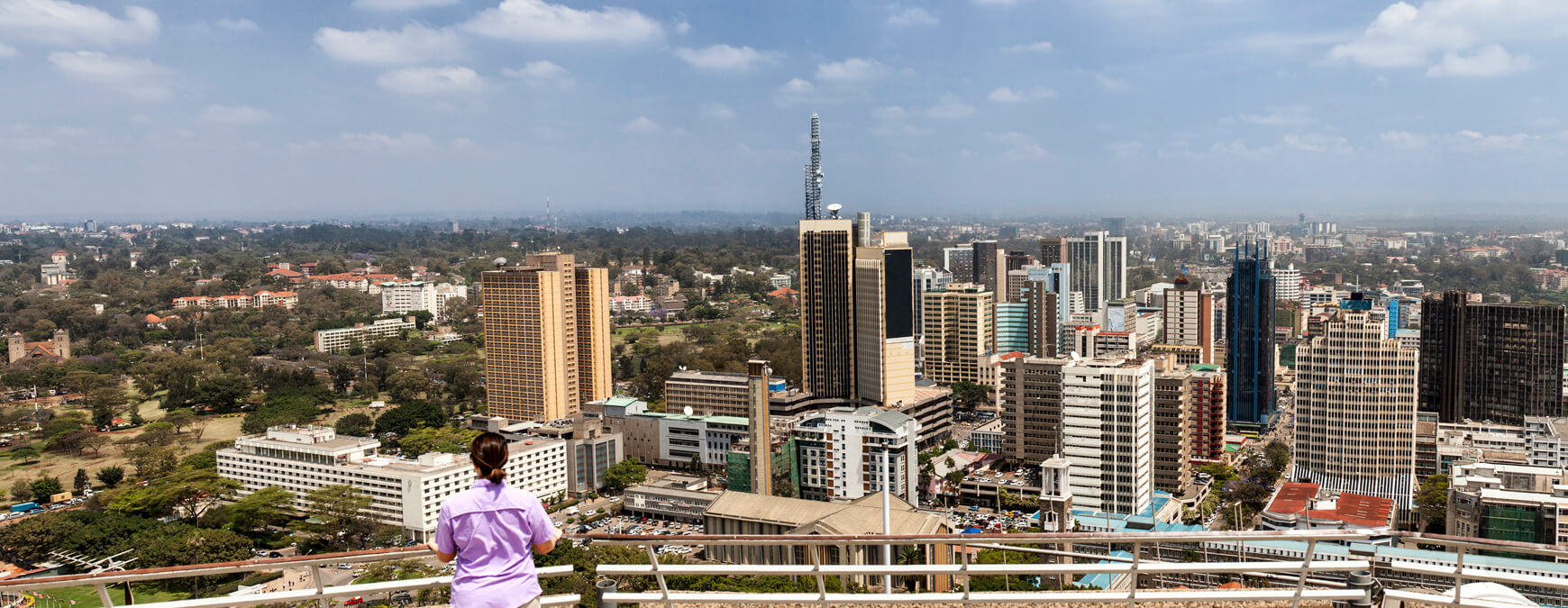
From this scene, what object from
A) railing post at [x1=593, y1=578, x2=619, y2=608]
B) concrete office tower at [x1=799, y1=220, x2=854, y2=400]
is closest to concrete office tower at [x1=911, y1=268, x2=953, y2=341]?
concrete office tower at [x1=799, y1=220, x2=854, y2=400]

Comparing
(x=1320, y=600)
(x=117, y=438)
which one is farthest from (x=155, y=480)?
(x=1320, y=600)

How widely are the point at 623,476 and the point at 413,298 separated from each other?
1396 cm

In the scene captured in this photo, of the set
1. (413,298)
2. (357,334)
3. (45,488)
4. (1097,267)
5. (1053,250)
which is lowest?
(45,488)

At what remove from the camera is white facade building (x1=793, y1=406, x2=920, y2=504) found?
8508 mm

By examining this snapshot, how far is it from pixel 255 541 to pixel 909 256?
294 inches

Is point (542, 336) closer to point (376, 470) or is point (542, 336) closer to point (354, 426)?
point (354, 426)

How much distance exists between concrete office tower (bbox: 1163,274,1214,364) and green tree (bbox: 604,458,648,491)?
8.90 m

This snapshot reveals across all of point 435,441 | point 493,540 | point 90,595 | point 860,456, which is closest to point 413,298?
point 435,441

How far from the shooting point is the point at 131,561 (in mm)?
6875

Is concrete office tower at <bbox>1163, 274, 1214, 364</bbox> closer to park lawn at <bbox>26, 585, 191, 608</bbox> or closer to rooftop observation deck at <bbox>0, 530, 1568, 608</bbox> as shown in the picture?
park lawn at <bbox>26, 585, 191, 608</bbox>

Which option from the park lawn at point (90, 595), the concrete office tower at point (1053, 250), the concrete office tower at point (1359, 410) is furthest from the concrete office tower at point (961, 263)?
the park lawn at point (90, 595)

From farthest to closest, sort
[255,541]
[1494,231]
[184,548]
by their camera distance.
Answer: [1494,231], [255,541], [184,548]

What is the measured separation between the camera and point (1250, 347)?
13.1m

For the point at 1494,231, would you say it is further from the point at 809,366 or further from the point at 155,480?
the point at 155,480
